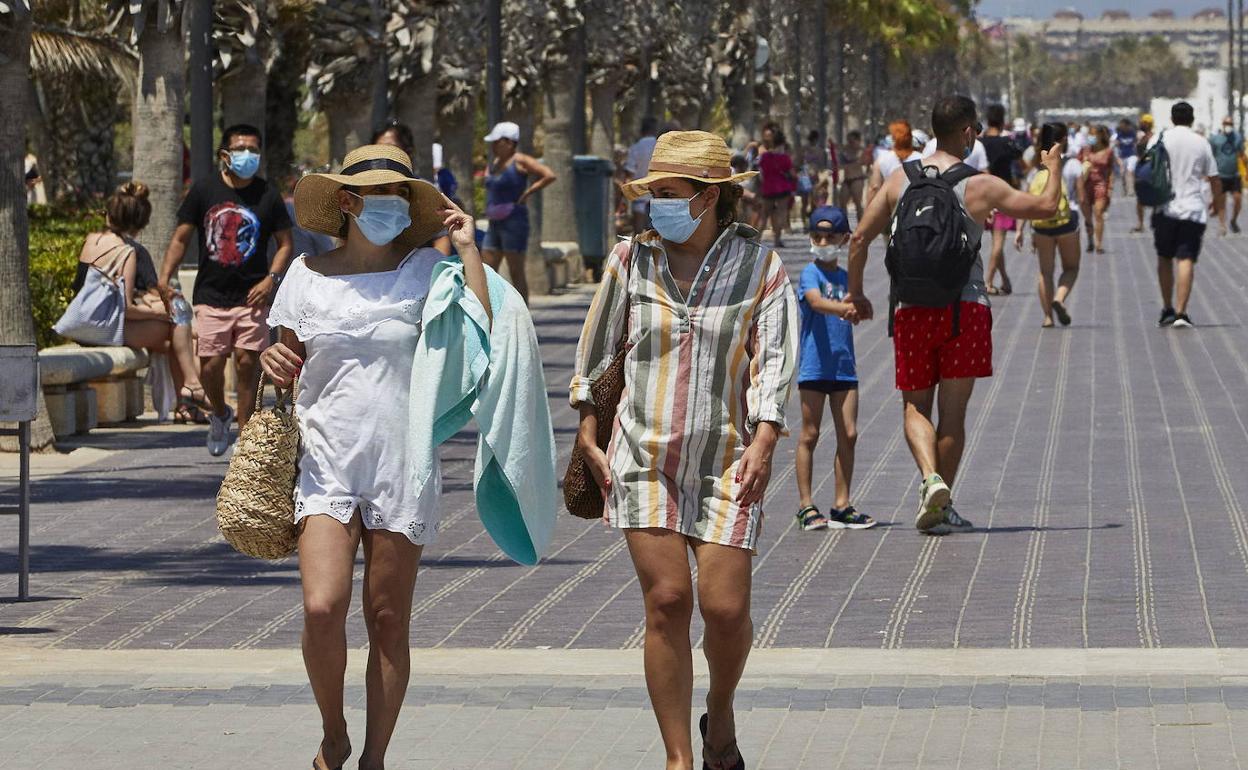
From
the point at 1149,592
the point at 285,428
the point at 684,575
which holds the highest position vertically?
the point at 285,428

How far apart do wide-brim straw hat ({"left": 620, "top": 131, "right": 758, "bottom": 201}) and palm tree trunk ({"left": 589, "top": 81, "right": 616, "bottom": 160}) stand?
2936cm

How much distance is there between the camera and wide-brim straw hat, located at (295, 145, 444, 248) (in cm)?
581

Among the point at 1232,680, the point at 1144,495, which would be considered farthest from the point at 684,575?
the point at 1144,495

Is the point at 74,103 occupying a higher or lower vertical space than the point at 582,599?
higher

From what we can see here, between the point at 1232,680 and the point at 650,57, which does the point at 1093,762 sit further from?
the point at 650,57

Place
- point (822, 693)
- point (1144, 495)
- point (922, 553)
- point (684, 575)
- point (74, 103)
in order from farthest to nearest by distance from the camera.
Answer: point (74, 103), point (1144, 495), point (922, 553), point (822, 693), point (684, 575)

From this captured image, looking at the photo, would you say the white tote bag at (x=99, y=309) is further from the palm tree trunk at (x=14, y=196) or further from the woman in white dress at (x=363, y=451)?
the woman in white dress at (x=363, y=451)

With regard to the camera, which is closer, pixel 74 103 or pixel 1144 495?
pixel 1144 495

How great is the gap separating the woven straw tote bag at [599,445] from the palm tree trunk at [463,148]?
63.0 ft

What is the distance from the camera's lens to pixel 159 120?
15680 millimetres

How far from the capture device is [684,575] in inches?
227

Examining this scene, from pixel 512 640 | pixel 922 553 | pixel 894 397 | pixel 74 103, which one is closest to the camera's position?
pixel 512 640

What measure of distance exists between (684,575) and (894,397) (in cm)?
1005

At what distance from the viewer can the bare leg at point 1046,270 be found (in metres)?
20.3
